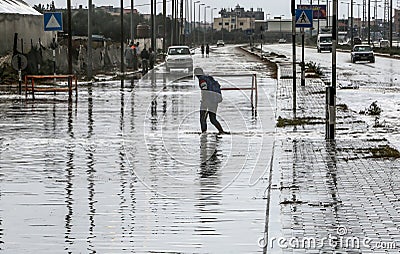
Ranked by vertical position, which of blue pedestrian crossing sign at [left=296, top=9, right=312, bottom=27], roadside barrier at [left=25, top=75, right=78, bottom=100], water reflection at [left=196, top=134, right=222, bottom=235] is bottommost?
water reflection at [left=196, top=134, right=222, bottom=235]

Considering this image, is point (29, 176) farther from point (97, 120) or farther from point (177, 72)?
point (177, 72)

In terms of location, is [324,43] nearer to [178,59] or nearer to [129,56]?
[129,56]

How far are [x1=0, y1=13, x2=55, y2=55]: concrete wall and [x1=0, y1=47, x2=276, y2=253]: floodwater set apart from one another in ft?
88.1

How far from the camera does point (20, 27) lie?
57781 millimetres

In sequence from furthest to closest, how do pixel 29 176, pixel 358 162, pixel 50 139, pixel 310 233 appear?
pixel 50 139 < pixel 358 162 < pixel 29 176 < pixel 310 233

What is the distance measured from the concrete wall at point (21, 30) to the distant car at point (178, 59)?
25.7 ft

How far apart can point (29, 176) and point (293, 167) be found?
3.98 m

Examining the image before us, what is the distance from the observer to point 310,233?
10.2 metres

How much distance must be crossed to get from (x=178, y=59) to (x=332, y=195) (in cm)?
4869

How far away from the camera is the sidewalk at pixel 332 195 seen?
9859mm

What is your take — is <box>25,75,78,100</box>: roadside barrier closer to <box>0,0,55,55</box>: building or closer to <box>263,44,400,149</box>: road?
<box>0,0,55,55</box>: building

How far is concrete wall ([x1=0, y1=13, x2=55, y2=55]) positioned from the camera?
54656 mm

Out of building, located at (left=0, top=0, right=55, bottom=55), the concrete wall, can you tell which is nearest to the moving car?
building, located at (left=0, top=0, right=55, bottom=55)

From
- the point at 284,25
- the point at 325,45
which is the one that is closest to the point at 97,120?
the point at 325,45
